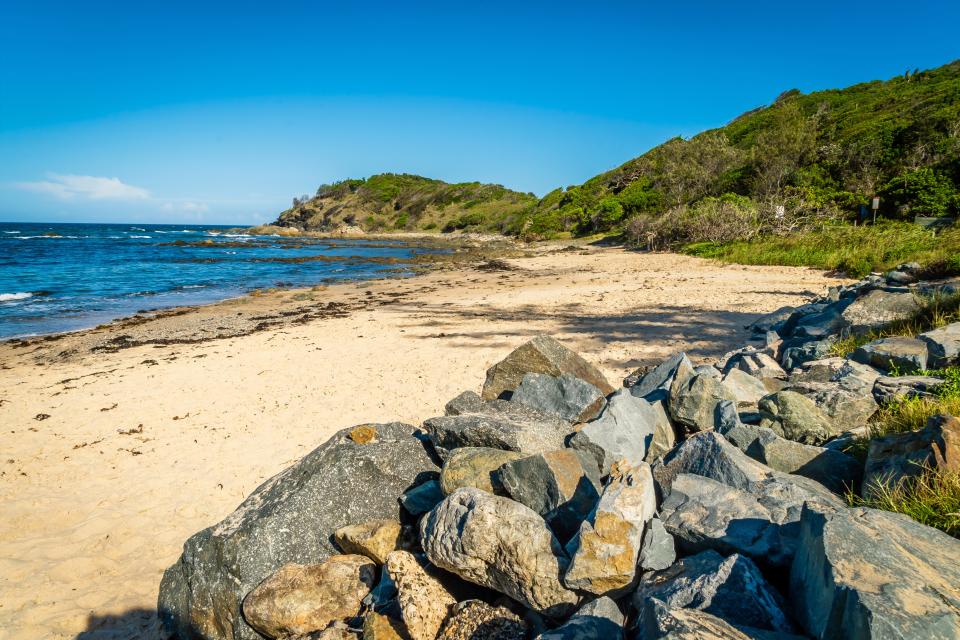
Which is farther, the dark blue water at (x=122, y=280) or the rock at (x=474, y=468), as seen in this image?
the dark blue water at (x=122, y=280)

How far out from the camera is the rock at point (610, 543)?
2.69 meters

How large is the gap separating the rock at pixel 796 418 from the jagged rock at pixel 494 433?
5.94 feet

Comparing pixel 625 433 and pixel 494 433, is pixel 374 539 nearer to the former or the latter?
pixel 494 433

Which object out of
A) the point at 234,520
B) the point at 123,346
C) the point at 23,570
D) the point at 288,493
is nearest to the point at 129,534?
the point at 23,570

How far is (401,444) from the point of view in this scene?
4.63 m

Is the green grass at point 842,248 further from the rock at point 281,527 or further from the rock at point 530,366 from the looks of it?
the rock at point 281,527

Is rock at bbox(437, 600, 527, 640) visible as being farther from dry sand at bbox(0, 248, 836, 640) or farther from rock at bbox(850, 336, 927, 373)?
rock at bbox(850, 336, 927, 373)

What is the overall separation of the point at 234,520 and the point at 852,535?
4165mm

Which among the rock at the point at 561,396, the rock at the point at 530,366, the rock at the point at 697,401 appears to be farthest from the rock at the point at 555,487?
the rock at the point at 530,366

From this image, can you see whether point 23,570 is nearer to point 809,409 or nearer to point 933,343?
point 809,409

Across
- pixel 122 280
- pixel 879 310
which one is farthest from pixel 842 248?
pixel 122 280

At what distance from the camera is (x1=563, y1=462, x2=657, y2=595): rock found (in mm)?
2689

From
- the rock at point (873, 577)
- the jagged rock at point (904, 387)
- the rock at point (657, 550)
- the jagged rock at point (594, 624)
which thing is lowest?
the jagged rock at point (594, 624)

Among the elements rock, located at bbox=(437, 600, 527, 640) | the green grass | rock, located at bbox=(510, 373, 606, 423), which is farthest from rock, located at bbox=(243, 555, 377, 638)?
the green grass
